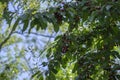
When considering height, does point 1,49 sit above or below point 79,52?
below

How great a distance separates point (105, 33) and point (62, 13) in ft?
1.98

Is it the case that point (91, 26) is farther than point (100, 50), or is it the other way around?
point (91, 26)

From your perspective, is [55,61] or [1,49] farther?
[1,49]

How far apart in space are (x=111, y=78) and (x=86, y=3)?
64 centimetres

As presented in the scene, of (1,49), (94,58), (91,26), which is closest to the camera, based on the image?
(94,58)

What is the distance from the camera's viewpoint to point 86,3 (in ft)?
7.11

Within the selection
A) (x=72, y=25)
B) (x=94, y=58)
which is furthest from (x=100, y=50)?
(x=72, y=25)

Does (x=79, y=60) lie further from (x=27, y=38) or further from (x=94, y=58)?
(x=27, y=38)

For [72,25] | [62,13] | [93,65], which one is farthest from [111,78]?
[62,13]

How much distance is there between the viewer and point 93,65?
247 cm

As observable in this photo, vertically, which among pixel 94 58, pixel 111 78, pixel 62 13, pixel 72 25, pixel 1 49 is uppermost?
pixel 62 13

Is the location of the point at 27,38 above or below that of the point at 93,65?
below

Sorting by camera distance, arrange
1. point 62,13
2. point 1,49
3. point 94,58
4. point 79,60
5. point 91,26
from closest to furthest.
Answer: point 62,13, point 94,58, point 79,60, point 91,26, point 1,49

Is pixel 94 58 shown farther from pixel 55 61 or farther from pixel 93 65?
pixel 55 61
